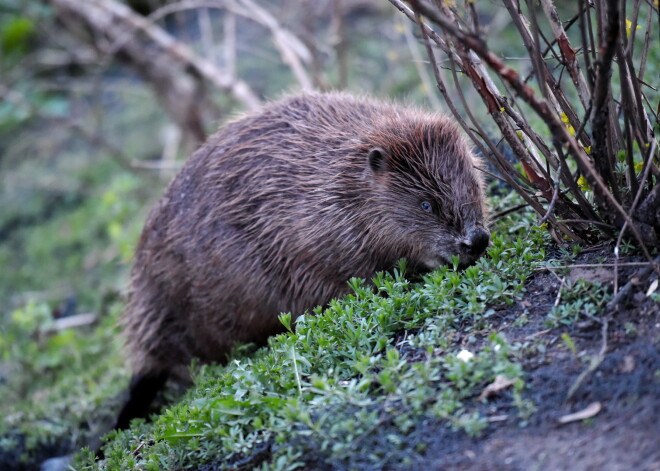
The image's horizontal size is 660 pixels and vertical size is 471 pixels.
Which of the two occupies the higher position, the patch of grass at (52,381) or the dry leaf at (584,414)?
the dry leaf at (584,414)

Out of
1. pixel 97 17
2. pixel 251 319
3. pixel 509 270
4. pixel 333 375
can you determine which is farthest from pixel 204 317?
pixel 97 17

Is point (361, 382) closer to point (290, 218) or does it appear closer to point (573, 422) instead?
point (573, 422)

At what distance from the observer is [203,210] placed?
4.03 metres

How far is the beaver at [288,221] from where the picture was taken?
11.5 feet

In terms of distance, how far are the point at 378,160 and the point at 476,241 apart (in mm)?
686

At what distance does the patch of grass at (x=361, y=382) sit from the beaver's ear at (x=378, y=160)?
577mm

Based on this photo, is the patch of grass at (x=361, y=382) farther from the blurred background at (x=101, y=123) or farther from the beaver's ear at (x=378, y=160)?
the blurred background at (x=101, y=123)

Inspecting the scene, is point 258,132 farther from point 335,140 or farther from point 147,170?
point 147,170

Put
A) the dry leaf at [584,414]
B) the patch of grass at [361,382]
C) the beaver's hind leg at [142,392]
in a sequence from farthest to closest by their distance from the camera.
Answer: the beaver's hind leg at [142,392]
the patch of grass at [361,382]
the dry leaf at [584,414]

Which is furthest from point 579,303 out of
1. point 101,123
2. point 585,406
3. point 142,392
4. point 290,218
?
point 101,123

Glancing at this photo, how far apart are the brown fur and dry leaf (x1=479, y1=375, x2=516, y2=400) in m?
0.95

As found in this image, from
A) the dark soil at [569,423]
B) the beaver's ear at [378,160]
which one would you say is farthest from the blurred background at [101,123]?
the dark soil at [569,423]

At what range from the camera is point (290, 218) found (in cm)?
375

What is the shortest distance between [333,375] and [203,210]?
1.65 meters
